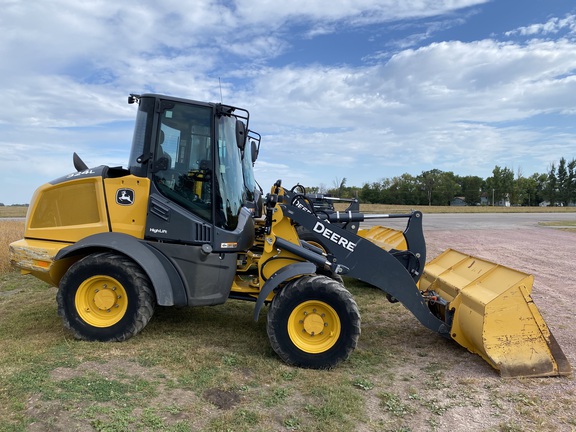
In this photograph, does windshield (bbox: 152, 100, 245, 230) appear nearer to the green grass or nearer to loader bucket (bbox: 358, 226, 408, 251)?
the green grass

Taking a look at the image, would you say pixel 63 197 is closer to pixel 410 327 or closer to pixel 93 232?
pixel 93 232

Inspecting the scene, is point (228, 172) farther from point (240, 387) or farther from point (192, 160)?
point (240, 387)

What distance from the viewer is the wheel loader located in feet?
15.1

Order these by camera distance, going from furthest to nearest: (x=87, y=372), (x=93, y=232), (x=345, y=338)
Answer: (x=93, y=232)
(x=345, y=338)
(x=87, y=372)

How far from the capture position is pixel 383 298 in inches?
296

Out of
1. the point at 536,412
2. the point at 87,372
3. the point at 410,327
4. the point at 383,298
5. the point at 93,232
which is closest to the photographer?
the point at 536,412

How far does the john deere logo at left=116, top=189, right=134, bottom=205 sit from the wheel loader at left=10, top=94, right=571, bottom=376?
0.01m

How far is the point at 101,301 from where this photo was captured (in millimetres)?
4957

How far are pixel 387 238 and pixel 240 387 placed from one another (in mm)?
5078

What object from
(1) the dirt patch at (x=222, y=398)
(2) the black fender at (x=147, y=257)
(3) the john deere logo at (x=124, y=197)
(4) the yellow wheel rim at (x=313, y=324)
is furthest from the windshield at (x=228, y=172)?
(1) the dirt patch at (x=222, y=398)

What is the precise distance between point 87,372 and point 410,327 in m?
3.94

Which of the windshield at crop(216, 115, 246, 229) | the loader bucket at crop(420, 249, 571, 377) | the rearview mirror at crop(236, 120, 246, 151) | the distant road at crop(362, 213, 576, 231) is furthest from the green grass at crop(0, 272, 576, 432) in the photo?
the distant road at crop(362, 213, 576, 231)

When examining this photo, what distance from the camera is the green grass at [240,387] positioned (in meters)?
3.39

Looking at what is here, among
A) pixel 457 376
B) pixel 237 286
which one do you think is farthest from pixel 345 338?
pixel 237 286
